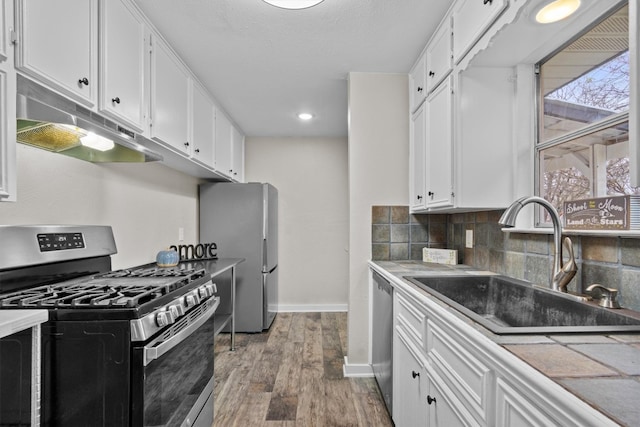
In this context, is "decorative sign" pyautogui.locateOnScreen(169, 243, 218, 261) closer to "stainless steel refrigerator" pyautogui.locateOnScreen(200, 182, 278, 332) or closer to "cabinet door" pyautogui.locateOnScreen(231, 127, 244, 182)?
"stainless steel refrigerator" pyautogui.locateOnScreen(200, 182, 278, 332)

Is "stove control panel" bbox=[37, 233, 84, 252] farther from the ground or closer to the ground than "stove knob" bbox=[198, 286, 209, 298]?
farther from the ground

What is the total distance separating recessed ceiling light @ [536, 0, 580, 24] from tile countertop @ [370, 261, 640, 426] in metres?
1.18

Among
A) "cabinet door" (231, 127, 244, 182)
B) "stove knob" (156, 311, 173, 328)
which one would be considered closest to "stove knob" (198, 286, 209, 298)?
"stove knob" (156, 311, 173, 328)

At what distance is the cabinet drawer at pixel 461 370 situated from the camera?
870 mm

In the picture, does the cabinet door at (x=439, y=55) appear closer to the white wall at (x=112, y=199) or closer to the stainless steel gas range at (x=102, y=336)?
the stainless steel gas range at (x=102, y=336)

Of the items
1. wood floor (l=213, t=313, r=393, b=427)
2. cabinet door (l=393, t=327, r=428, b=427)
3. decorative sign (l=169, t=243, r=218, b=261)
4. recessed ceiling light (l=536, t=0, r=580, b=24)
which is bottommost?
wood floor (l=213, t=313, r=393, b=427)

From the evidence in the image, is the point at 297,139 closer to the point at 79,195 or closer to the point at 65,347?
the point at 79,195

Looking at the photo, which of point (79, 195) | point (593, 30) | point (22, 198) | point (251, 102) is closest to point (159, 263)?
point (79, 195)

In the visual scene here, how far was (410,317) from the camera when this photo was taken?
1575 mm

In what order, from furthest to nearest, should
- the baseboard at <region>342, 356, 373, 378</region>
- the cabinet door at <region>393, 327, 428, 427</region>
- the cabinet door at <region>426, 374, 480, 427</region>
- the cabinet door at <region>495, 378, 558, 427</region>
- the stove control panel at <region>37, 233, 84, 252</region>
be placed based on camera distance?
the baseboard at <region>342, 356, 373, 378</region>
the stove control panel at <region>37, 233, 84, 252</region>
the cabinet door at <region>393, 327, 428, 427</region>
the cabinet door at <region>426, 374, 480, 427</region>
the cabinet door at <region>495, 378, 558, 427</region>

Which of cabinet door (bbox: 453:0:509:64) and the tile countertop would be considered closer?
the tile countertop

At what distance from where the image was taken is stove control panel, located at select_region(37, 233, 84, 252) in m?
1.52

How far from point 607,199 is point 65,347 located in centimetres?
201

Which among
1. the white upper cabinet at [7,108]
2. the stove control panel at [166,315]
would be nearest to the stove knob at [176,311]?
the stove control panel at [166,315]
